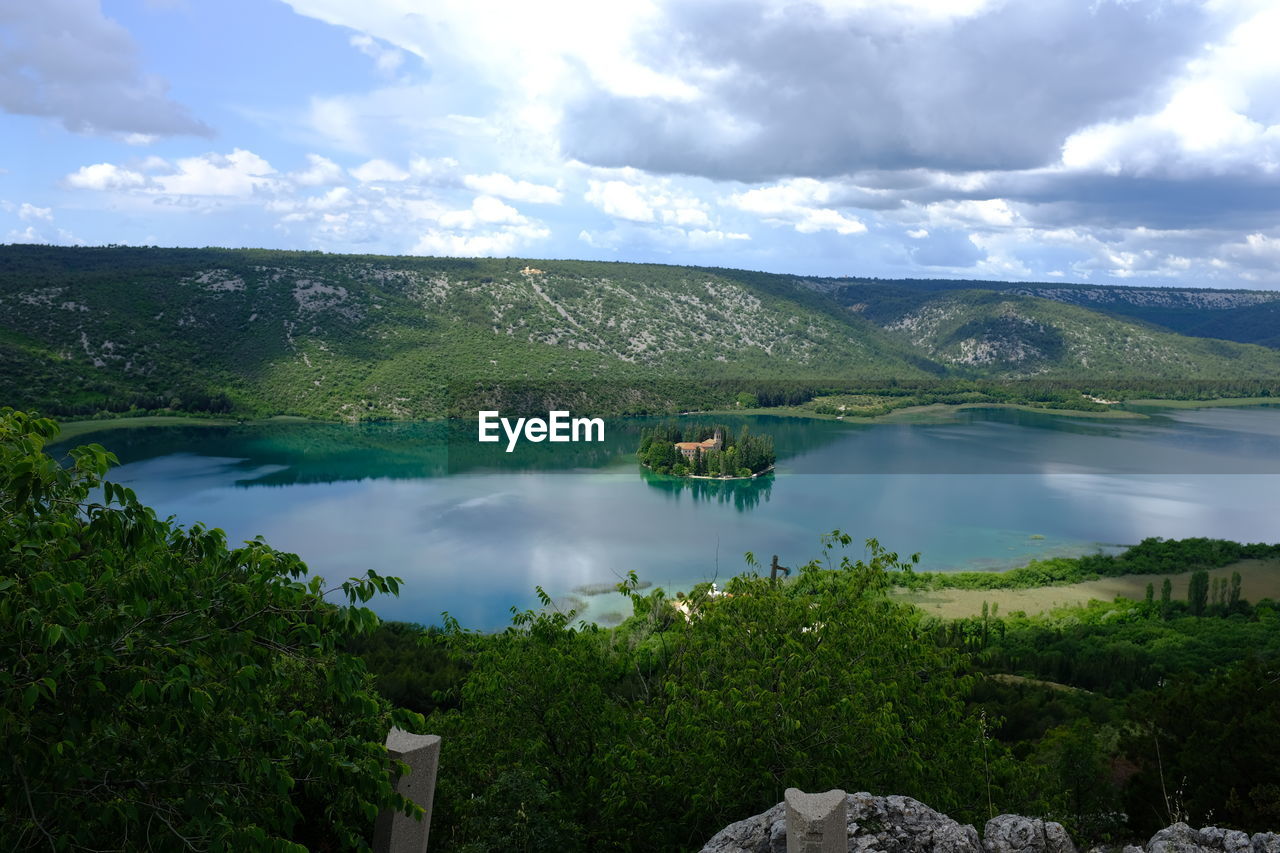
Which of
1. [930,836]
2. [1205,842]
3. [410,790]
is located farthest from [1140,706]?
[410,790]

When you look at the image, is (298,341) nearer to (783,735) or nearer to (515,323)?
(515,323)

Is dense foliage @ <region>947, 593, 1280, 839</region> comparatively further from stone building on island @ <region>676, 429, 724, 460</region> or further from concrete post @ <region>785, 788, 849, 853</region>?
stone building on island @ <region>676, 429, 724, 460</region>

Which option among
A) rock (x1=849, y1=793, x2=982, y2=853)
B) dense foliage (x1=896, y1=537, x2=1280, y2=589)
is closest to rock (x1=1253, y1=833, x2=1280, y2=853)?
rock (x1=849, y1=793, x2=982, y2=853)

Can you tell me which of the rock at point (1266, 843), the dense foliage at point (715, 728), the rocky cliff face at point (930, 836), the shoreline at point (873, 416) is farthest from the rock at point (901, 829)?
the shoreline at point (873, 416)

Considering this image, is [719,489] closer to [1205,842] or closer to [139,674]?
[1205,842]

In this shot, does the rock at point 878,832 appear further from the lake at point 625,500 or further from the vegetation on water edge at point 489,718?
the lake at point 625,500

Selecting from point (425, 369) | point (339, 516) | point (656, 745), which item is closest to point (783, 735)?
point (656, 745)
